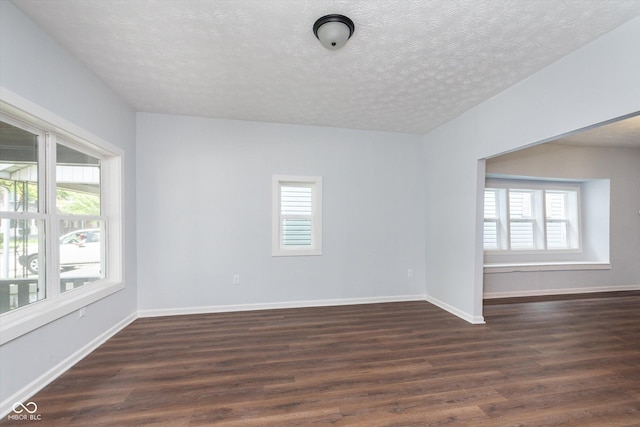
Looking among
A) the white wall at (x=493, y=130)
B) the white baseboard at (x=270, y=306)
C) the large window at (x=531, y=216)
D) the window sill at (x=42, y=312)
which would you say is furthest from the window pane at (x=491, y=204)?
the window sill at (x=42, y=312)

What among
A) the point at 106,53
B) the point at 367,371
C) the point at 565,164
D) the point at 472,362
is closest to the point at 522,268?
the point at 565,164

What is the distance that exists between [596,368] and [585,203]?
4.36 m

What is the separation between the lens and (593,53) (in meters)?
2.11

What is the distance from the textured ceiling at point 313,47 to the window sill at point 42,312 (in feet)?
7.29

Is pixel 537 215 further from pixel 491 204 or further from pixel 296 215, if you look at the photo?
pixel 296 215

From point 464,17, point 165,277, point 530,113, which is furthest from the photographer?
point 165,277

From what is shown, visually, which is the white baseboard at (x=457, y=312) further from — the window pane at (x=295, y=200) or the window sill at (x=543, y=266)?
the window pane at (x=295, y=200)

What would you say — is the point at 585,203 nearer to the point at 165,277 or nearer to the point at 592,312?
the point at 592,312

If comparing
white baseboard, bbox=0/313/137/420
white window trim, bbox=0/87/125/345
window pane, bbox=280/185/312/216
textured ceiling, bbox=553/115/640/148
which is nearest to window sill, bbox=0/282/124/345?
white window trim, bbox=0/87/125/345

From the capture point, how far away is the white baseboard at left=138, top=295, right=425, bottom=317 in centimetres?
366

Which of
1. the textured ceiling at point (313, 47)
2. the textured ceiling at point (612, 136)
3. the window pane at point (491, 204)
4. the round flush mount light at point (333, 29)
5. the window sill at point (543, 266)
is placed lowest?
the window sill at point (543, 266)

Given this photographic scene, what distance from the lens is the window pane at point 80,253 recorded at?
8.31 ft

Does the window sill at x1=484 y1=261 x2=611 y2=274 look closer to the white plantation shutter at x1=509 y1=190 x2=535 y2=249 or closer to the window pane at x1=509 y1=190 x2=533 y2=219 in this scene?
the white plantation shutter at x1=509 y1=190 x2=535 y2=249

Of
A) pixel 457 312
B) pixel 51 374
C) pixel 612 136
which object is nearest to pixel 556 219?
pixel 612 136
